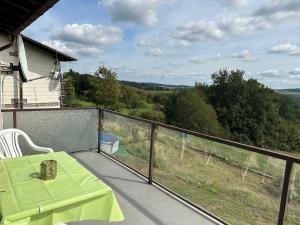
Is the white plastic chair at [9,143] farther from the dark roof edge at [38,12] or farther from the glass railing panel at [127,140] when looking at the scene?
the glass railing panel at [127,140]

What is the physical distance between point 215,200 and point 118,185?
2.05 meters

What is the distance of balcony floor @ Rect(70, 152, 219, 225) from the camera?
2.69 m

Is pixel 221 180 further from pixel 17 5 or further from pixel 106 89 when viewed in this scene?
pixel 106 89

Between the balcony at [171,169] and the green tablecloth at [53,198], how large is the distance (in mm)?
958

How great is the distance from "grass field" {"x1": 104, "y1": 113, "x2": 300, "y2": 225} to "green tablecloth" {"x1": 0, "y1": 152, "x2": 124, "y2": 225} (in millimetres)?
2053

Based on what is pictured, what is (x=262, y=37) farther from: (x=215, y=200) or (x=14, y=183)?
(x=14, y=183)

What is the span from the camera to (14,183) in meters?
1.80

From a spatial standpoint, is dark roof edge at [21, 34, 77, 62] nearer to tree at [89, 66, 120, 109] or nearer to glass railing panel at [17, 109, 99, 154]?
glass railing panel at [17, 109, 99, 154]

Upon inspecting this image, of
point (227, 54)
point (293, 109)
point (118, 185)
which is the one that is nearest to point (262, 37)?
point (227, 54)

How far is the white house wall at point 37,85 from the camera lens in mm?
8500

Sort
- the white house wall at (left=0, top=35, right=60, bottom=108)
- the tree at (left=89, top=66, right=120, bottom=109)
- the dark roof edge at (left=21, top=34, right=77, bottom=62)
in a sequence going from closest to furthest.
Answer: the dark roof edge at (left=21, top=34, right=77, bottom=62)
the white house wall at (left=0, top=35, right=60, bottom=108)
the tree at (left=89, top=66, right=120, bottom=109)

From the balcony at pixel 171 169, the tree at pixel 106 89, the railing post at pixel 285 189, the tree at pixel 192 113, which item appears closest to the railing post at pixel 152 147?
the balcony at pixel 171 169

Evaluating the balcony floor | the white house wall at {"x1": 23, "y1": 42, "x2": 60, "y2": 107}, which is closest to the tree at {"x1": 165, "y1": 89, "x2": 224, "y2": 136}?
the white house wall at {"x1": 23, "y1": 42, "x2": 60, "y2": 107}

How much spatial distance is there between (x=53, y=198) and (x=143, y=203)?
1.63m
